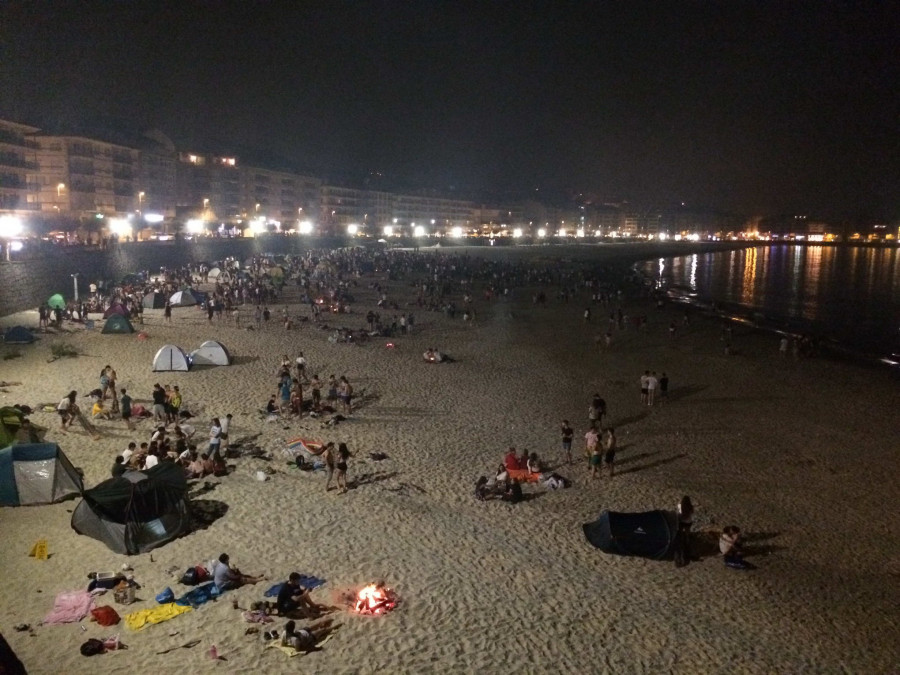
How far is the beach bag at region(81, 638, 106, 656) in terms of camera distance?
7.55m

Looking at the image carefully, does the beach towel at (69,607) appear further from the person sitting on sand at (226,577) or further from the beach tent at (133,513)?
the person sitting on sand at (226,577)

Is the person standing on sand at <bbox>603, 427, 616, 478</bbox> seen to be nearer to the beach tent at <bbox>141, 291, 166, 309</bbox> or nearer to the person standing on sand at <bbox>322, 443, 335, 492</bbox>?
the person standing on sand at <bbox>322, 443, 335, 492</bbox>

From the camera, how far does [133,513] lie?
32.8 ft

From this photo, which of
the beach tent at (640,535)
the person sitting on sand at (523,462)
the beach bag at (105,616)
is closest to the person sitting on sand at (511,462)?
the person sitting on sand at (523,462)

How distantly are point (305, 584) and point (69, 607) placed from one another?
2.99 meters

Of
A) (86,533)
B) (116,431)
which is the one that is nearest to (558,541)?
(86,533)

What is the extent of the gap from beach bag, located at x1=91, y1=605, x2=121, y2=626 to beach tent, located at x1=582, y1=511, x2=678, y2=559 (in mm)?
6901

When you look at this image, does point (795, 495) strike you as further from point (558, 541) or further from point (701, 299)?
point (701, 299)

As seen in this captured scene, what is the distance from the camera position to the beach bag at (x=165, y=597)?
8562 mm

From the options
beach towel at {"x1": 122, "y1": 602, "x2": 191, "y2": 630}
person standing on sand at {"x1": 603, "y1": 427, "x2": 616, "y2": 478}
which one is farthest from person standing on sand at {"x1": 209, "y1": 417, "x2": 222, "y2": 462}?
person standing on sand at {"x1": 603, "y1": 427, "x2": 616, "y2": 478}

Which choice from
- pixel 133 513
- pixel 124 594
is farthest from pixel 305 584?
pixel 133 513

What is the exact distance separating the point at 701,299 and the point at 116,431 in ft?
156

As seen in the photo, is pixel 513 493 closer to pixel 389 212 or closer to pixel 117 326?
pixel 117 326

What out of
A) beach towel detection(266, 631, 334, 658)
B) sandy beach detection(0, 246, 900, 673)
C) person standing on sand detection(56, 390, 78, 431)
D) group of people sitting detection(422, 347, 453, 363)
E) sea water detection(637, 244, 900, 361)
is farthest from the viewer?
sea water detection(637, 244, 900, 361)
